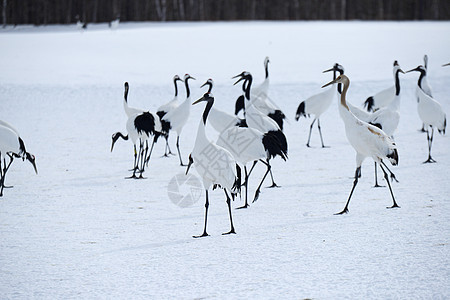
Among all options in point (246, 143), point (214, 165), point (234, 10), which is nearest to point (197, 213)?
point (246, 143)

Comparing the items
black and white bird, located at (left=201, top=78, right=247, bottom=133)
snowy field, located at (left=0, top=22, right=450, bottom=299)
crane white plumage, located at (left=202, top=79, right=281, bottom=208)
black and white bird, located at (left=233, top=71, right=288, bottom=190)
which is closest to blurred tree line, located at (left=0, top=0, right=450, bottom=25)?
snowy field, located at (left=0, top=22, right=450, bottom=299)

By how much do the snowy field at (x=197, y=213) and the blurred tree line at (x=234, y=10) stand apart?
877cm

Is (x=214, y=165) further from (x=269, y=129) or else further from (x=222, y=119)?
(x=222, y=119)

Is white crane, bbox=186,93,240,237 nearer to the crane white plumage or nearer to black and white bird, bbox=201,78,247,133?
the crane white plumage

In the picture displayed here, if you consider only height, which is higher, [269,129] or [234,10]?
[234,10]

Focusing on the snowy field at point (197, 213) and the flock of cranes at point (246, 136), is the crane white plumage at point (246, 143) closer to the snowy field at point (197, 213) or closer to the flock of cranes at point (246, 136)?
the flock of cranes at point (246, 136)

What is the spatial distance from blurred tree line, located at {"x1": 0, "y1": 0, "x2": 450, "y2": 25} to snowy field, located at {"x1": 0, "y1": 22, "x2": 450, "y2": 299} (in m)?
8.77

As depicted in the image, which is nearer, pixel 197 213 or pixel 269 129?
pixel 197 213

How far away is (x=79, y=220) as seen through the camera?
561 cm

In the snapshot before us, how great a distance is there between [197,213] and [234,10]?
63.8 ft

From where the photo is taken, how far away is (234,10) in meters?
24.3

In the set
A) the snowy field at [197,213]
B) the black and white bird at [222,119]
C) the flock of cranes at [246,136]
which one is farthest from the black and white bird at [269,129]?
the black and white bird at [222,119]

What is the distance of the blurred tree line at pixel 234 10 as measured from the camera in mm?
23469

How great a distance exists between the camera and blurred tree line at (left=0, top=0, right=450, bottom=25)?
23469 mm
